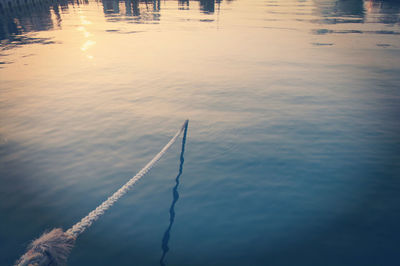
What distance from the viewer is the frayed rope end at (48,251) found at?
125 inches

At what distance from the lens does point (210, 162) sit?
9.59 meters

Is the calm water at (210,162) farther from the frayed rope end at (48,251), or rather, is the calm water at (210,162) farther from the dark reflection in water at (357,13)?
the dark reflection in water at (357,13)

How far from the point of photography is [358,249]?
243 inches

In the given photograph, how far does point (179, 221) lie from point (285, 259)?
3146 millimetres

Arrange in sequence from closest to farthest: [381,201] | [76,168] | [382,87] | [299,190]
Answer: [381,201] < [299,190] < [76,168] < [382,87]

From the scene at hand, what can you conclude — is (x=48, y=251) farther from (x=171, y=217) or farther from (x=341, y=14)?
(x=341, y=14)

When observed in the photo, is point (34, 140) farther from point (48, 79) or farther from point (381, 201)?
point (381, 201)

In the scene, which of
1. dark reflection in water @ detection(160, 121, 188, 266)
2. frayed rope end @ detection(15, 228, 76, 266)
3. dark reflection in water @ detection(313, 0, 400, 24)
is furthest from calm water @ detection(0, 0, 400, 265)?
dark reflection in water @ detection(313, 0, 400, 24)

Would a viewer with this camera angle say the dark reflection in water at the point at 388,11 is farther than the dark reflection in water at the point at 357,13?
No

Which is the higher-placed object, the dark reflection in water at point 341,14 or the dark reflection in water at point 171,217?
the dark reflection in water at point 341,14

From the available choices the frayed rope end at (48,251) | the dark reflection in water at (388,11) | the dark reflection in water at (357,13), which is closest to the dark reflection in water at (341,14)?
A: the dark reflection in water at (357,13)

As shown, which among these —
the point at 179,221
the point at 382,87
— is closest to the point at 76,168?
the point at 179,221

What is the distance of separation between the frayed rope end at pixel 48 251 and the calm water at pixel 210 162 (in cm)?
267

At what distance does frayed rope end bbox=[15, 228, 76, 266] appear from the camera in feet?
10.4
